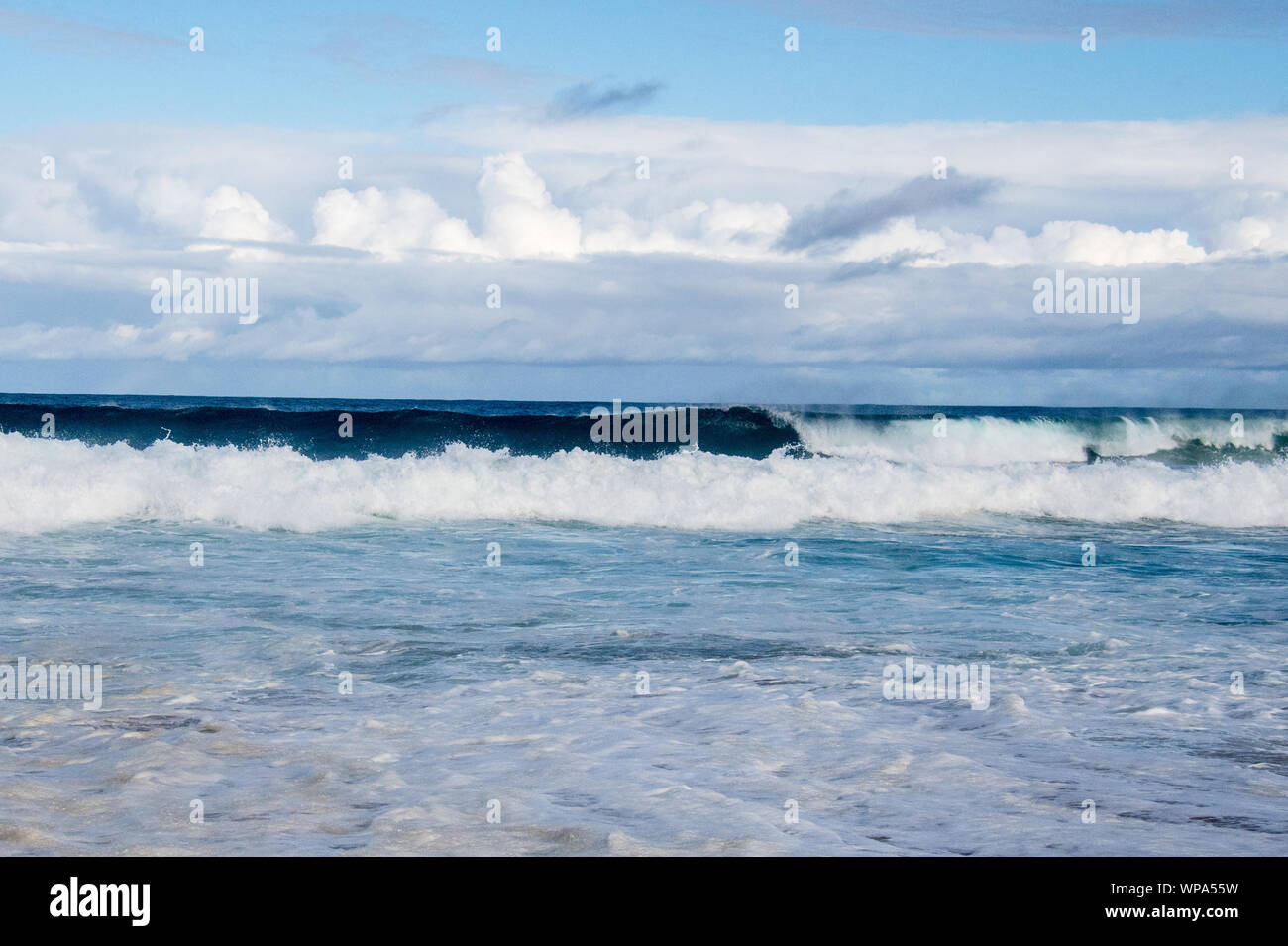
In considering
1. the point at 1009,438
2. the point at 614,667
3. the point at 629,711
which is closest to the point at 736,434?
the point at 1009,438

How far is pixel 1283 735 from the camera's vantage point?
642 centimetres

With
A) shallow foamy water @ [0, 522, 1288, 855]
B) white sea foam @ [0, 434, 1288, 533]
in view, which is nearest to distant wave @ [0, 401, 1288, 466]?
white sea foam @ [0, 434, 1288, 533]

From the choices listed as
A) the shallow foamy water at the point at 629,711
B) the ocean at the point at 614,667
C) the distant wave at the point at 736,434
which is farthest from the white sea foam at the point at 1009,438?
the shallow foamy water at the point at 629,711

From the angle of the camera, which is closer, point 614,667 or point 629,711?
point 629,711

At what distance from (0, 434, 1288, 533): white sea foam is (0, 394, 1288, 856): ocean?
11cm

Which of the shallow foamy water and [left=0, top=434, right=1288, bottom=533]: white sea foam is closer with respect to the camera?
the shallow foamy water

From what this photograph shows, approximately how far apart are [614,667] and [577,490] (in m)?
11.3

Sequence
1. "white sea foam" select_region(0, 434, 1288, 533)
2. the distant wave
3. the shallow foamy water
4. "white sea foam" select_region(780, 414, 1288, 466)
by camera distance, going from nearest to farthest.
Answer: the shallow foamy water
"white sea foam" select_region(0, 434, 1288, 533)
the distant wave
"white sea foam" select_region(780, 414, 1288, 466)

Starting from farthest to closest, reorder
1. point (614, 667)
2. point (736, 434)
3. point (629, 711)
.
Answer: point (736, 434) → point (614, 667) → point (629, 711)

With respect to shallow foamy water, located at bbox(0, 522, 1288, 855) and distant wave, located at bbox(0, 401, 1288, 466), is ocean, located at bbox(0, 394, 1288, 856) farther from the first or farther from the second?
distant wave, located at bbox(0, 401, 1288, 466)

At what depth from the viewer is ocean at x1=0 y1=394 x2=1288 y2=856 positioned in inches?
193

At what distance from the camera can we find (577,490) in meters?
19.2

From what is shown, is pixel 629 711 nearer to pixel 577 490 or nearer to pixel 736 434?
pixel 577 490
